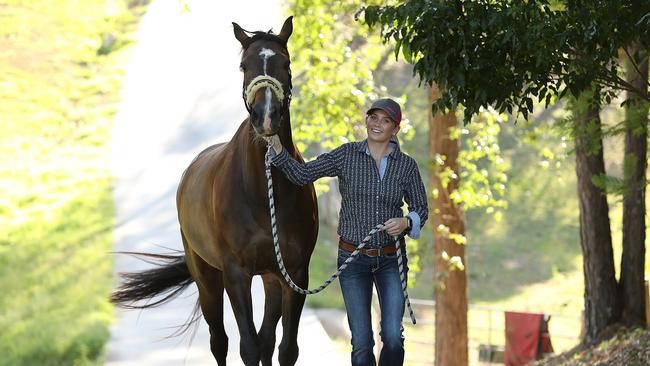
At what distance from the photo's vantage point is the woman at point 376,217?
5105 mm

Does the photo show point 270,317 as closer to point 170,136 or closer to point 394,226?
point 394,226

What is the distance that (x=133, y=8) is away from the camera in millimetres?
28141

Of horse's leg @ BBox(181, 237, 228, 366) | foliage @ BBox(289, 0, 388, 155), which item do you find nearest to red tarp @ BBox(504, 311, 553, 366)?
foliage @ BBox(289, 0, 388, 155)

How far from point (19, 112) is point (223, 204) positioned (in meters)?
16.5

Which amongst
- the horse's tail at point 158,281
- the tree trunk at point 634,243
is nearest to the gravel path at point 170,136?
the horse's tail at point 158,281

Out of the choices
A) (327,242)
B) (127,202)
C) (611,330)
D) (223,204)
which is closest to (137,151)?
(127,202)

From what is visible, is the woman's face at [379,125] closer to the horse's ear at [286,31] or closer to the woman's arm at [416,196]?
the woman's arm at [416,196]

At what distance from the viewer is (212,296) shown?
7.04 meters

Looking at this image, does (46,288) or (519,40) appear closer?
(519,40)

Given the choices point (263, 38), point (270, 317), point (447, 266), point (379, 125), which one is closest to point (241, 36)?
point (263, 38)

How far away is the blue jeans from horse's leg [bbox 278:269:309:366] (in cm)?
66

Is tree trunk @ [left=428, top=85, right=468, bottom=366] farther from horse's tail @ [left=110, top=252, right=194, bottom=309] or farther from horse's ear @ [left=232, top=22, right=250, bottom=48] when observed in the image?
horse's ear @ [left=232, top=22, right=250, bottom=48]

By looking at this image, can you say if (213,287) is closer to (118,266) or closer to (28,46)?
(118,266)

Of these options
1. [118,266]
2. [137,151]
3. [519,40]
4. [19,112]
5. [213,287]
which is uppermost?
[19,112]
